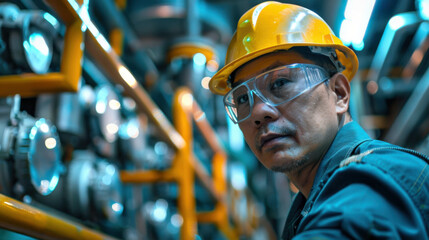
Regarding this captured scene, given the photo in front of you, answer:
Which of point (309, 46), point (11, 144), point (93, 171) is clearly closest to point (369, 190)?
point (309, 46)

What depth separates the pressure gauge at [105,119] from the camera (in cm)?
236

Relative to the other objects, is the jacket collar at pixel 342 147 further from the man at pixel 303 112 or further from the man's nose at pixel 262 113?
the man's nose at pixel 262 113

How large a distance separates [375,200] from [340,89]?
75 cm

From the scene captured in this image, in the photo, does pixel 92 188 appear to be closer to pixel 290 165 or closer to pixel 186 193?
pixel 186 193

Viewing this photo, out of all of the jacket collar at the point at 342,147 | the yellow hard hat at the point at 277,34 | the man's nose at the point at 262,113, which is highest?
the yellow hard hat at the point at 277,34

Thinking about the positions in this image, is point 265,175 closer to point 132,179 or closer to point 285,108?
point 132,179

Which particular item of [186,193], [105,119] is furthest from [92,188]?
[186,193]

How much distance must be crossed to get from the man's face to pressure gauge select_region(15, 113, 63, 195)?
2.96ft

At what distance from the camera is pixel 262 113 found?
4.72ft

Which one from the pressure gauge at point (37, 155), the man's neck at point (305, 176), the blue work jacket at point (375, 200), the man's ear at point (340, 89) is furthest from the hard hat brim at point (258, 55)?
the pressure gauge at point (37, 155)

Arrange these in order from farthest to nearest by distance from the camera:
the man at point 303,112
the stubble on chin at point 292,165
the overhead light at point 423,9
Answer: the overhead light at point 423,9
the stubble on chin at point 292,165
the man at point 303,112

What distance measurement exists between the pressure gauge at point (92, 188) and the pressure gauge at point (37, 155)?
0.82 feet

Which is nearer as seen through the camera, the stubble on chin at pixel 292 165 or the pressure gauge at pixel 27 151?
the stubble on chin at pixel 292 165

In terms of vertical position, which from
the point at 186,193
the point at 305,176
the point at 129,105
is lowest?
the point at 186,193
